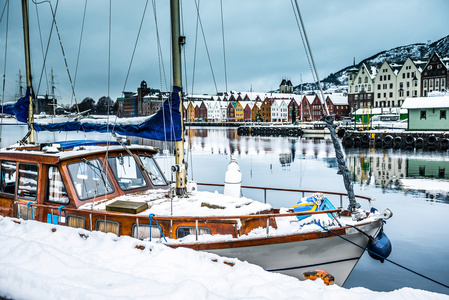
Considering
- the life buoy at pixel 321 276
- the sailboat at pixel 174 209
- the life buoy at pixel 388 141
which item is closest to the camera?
the life buoy at pixel 321 276

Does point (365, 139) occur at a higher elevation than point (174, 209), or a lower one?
lower

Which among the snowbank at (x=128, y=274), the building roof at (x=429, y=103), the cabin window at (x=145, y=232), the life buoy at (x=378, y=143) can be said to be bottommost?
the life buoy at (x=378, y=143)

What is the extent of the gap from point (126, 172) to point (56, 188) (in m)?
1.65

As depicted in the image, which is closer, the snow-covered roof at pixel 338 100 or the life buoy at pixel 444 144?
the life buoy at pixel 444 144

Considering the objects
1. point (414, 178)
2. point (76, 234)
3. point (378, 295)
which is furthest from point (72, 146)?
point (414, 178)

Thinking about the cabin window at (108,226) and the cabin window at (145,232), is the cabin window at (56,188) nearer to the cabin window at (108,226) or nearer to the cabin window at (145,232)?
the cabin window at (108,226)

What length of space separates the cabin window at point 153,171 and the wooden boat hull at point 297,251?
3.15m

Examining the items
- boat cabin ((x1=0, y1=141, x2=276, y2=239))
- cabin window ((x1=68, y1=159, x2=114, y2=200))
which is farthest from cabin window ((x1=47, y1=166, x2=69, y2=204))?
cabin window ((x1=68, y1=159, x2=114, y2=200))

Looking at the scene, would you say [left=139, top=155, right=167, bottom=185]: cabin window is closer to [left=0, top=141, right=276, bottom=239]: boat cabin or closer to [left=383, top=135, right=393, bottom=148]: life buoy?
[left=0, top=141, right=276, bottom=239]: boat cabin

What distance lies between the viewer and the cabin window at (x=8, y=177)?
30.2 feet

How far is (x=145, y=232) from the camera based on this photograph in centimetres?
759

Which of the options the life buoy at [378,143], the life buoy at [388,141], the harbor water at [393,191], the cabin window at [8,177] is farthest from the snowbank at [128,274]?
the life buoy at [378,143]

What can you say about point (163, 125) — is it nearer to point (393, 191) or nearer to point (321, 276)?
point (321, 276)

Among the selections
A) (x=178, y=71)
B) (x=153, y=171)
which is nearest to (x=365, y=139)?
(x=153, y=171)
